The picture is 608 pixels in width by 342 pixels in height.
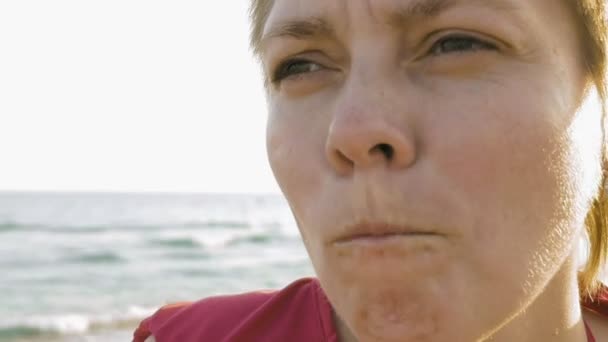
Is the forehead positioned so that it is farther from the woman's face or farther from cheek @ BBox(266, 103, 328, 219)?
cheek @ BBox(266, 103, 328, 219)

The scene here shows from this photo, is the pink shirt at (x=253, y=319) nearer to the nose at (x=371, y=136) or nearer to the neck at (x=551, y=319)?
the neck at (x=551, y=319)

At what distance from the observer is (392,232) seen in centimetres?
144

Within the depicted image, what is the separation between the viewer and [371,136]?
1406 mm

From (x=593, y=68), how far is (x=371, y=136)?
751mm

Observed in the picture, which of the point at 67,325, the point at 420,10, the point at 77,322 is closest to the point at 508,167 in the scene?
the point at 420,10

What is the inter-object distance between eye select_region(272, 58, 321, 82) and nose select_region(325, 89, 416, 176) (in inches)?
12.7

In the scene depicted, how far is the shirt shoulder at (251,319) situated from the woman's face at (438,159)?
0.49m

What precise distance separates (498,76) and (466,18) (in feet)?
0.49

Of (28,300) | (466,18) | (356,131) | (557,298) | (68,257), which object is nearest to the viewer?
(356,131)

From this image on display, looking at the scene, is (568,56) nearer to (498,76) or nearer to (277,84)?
(498,76)

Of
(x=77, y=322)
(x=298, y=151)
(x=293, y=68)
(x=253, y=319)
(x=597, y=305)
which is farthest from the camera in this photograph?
(x=77, y=322)

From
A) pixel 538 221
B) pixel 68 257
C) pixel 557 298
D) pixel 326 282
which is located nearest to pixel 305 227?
pixel 326 282

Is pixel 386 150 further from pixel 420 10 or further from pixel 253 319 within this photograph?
pixel 253 319

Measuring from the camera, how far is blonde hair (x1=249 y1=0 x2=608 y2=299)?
5.73 feet
